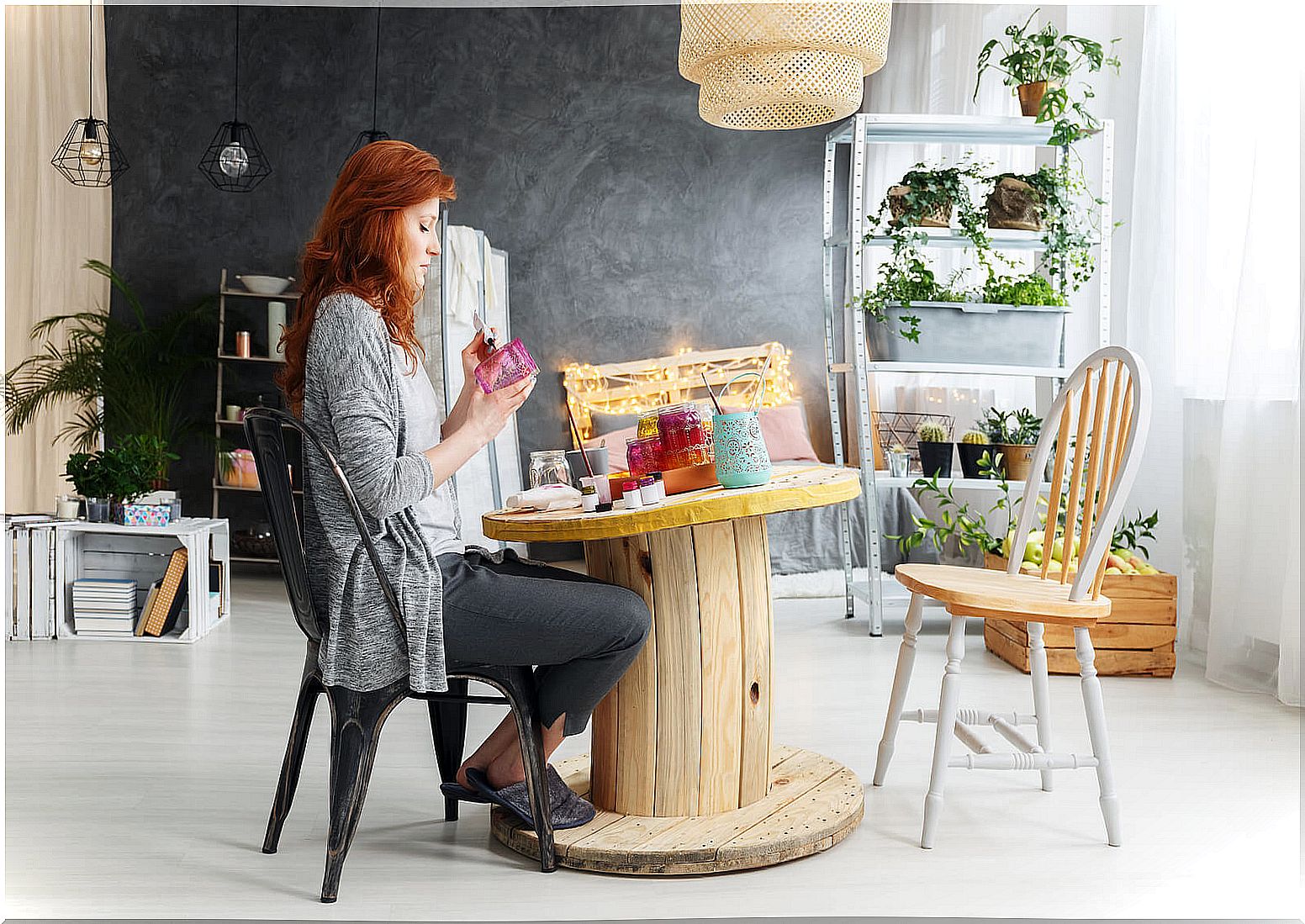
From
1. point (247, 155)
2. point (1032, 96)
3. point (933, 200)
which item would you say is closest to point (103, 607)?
point (247, 155)

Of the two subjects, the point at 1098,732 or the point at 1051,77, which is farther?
the point at 1051,77

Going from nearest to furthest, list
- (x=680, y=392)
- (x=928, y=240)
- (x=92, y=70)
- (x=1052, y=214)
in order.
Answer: (x=1052, y=214)
(x=928, y=240)
(x=92, y=70)
(x=680, y=392)

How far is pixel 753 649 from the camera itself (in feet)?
7.03

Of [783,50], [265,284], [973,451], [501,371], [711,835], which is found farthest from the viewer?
[265,284]

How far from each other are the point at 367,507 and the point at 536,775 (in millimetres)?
556

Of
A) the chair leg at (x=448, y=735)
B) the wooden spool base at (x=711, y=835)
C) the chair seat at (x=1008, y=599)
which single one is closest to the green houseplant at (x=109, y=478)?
the chair leg at (x=448, y=735)

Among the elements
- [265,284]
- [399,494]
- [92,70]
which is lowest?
[399,494]

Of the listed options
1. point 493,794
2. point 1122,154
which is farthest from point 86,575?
point 1122,154

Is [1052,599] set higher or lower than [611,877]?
higher

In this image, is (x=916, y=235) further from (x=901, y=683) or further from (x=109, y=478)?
(x=109, y=478)

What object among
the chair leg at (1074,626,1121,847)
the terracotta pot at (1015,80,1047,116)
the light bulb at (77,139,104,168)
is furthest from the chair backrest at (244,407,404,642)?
the light bulb at (77,139,104,168)

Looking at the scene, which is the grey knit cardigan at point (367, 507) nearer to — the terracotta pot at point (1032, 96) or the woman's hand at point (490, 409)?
the woman's hand at point (490, 409)

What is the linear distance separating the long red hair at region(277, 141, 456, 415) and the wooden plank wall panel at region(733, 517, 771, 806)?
2.31 feet

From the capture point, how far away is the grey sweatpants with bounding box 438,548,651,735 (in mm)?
1888
